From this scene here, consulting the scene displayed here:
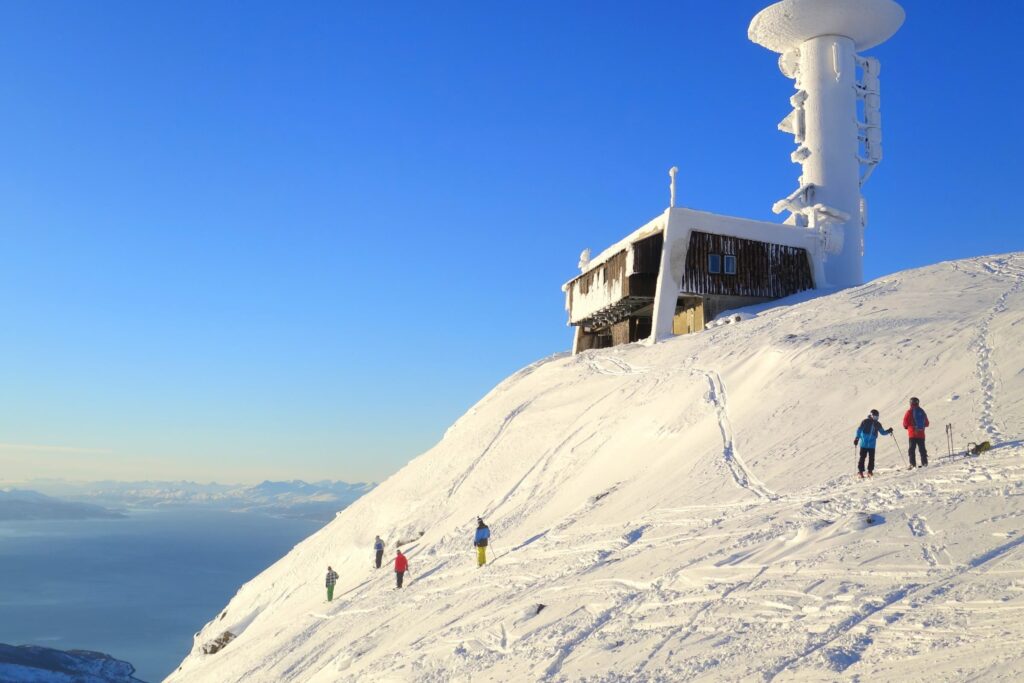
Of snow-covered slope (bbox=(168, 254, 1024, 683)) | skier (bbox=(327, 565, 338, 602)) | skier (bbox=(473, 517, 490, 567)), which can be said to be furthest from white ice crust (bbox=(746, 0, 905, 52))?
skier (bbox=(327, 565, 338, 602))

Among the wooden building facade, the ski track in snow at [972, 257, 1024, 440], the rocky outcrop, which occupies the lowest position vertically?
the rocky outcrop

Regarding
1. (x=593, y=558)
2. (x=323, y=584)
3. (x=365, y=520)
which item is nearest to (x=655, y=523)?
(x=593, y=558)

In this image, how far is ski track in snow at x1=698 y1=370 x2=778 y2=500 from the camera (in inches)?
679

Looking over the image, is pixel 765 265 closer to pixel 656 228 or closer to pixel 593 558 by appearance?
pixel 656 228

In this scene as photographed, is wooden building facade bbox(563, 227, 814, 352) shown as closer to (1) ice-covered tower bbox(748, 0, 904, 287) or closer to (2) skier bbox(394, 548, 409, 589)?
(1) ice-covered tower bbox(748, 0, 904, 287)

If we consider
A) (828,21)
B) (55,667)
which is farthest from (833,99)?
(55,667)

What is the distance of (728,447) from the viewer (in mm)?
20953

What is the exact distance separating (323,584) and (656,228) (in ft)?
70.7

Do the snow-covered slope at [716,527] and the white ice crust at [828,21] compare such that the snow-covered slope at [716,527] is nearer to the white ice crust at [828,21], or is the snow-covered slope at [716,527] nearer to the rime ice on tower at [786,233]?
the rime ice on tower at [786,233]

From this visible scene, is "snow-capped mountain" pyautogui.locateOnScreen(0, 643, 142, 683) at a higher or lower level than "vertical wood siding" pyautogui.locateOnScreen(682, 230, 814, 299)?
lower

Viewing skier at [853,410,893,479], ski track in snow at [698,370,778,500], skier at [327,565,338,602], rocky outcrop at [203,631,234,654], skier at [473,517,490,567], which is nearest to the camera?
skier at [853,410,893,479]

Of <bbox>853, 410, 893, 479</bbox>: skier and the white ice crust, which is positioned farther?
the white ice crust

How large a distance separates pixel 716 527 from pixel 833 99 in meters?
36.8

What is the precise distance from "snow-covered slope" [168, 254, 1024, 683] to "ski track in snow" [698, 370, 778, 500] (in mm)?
105
